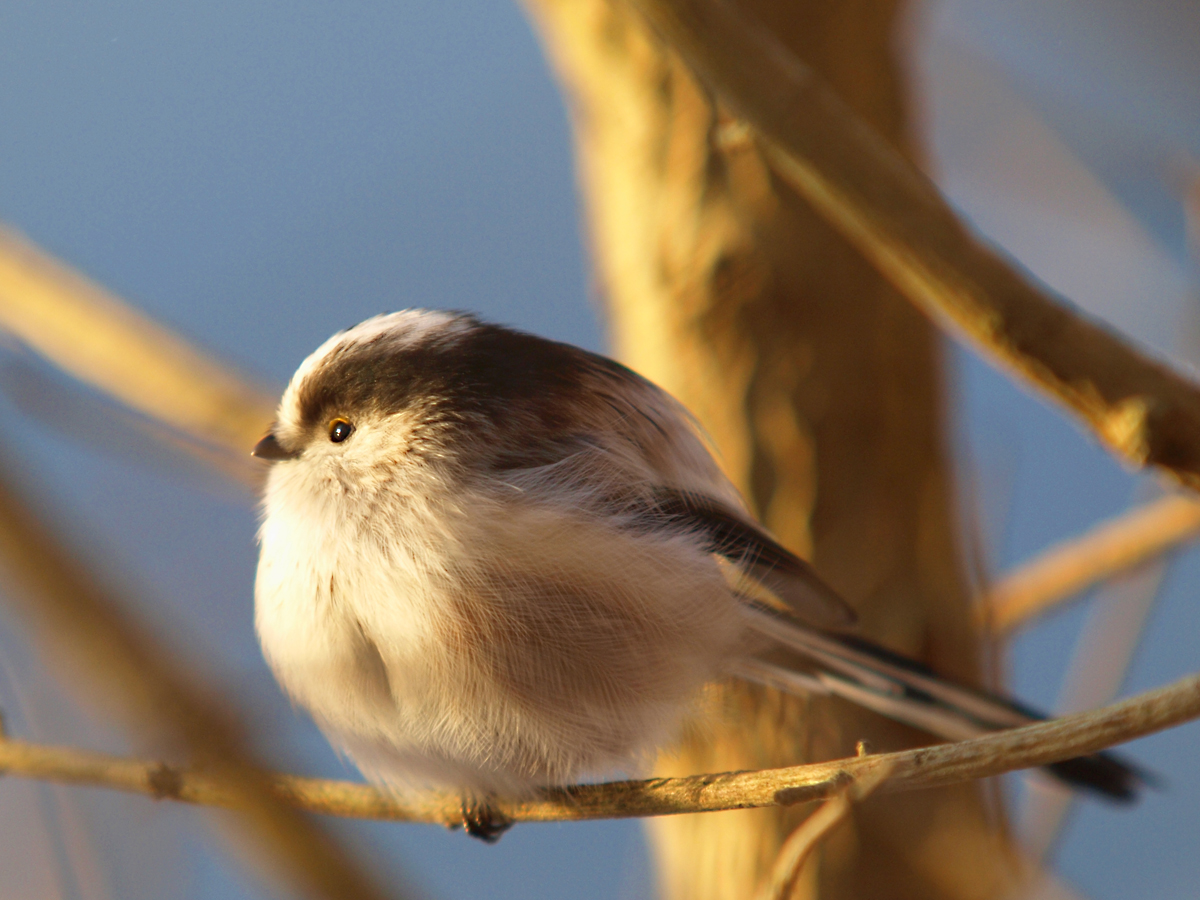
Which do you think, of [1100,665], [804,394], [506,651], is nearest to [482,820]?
[506,651]

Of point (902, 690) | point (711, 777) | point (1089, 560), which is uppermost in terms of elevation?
point (1089, 560)

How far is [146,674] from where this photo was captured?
69 cm

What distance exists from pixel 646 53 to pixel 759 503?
37.8 inches

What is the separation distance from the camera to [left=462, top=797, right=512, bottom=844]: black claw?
1.49 metres

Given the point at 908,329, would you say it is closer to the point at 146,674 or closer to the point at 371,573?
the point at 371,573

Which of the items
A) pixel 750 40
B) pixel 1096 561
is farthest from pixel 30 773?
pixel 1096 561

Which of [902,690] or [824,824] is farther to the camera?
[902,690]

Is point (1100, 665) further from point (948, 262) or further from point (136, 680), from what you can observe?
point (136, 680)

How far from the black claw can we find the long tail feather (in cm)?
46

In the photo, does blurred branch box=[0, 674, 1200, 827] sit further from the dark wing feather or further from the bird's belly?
the dark wing feather

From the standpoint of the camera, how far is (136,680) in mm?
691

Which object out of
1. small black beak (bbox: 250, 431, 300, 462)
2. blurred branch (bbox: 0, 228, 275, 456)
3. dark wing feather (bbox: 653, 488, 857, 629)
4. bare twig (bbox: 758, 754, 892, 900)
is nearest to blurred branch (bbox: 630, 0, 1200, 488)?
dark wing feather (bbox: 653, 488, 857, 629)

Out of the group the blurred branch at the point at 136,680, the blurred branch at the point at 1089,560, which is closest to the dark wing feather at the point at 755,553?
the blurred branch at the point at 1089,560

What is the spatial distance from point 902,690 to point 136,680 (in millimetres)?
1340
